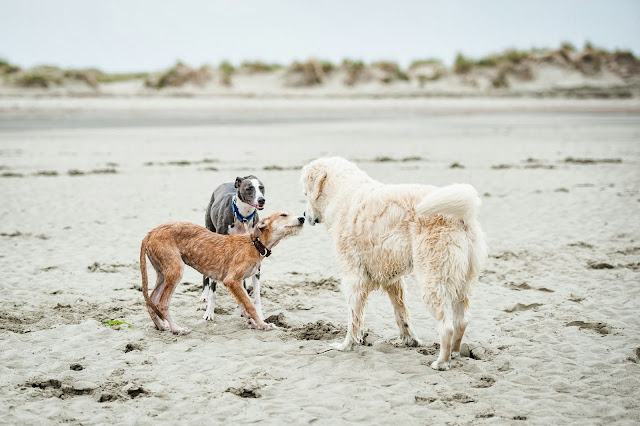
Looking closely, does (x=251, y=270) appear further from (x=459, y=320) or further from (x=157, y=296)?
(x=459, y=320)

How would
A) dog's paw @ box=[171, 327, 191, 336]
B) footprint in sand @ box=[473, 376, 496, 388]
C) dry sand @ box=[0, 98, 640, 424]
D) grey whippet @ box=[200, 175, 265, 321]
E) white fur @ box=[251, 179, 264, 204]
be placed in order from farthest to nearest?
white fur @ box=[251, 179, 264, 204], grey whippet @ box=[200, 175, 265, 321], dog's paw @ box=[171, 327, 191, 336], footprint in sand @ box=[473, 376, 496, 388], dry sand @ box=[0, 98, 640, 424]

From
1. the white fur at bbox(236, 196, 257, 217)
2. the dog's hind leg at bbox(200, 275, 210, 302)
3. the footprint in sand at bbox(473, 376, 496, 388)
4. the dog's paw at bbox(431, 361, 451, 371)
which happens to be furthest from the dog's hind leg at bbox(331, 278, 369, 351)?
the dog's hind leg at bbox(200, 275, 210, 302)

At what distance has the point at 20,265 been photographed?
897cm

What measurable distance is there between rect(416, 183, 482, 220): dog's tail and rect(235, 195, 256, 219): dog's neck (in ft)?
9.35

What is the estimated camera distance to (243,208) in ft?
25.0

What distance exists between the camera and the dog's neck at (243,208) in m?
7.62

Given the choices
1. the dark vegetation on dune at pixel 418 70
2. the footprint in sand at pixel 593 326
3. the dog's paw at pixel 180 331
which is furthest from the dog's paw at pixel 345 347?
the dark vegetation on dune at pixel 418 70

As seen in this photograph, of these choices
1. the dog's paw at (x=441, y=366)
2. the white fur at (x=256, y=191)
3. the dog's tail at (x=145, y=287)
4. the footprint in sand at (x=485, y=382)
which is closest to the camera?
the footprint in sand at (x=485, y=382)

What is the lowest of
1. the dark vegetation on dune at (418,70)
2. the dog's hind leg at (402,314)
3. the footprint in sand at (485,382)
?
the footprint in sand at (485,382)

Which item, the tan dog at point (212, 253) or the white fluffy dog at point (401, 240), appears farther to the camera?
the tan dog at point (212, 253)

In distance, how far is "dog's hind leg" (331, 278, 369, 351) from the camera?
20.1 ft

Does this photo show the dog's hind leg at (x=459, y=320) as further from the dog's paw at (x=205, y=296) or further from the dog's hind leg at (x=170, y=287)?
the dog's paw at (x=205, y=296)

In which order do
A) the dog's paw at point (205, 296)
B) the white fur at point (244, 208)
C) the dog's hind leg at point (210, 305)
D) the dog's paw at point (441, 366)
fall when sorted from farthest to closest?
the dog's paw at point (205, 296) → the white fur at point (244, 208) → the dog's hind leg at point (210, 305) → the dog's paw at point (441, 366)

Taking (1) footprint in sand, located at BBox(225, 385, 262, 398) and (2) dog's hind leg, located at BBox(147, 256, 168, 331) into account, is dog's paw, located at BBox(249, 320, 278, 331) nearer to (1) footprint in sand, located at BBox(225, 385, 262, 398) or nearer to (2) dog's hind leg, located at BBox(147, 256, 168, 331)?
(2) dog's hind leg, located at BBox(147, 256, 168, 331)
